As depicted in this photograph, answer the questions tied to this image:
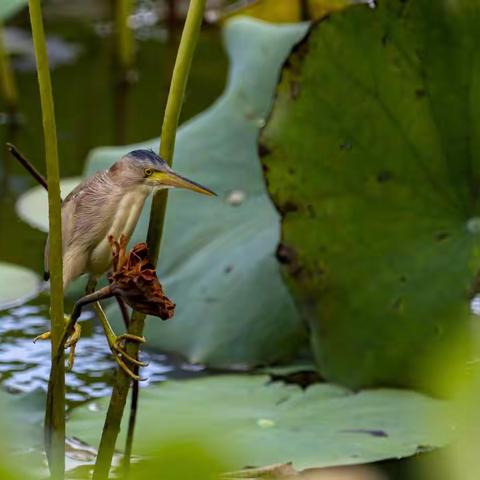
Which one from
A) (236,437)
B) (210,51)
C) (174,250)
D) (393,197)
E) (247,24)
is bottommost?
(236,437)

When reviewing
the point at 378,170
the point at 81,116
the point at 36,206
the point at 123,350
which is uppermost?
the point at 81,116

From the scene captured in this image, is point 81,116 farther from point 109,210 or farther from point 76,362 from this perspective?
point 109,210

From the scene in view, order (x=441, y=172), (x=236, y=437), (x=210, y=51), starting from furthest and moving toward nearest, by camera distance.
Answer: (x=210, y=51)
(x=441, y=172)
(x=236, y=437)

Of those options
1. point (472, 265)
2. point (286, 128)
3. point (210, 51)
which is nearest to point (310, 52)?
point (286, 128)

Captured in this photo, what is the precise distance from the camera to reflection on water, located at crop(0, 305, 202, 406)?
2080 millimetres

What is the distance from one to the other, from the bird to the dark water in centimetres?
70

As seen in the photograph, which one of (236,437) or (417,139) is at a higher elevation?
(417,139)

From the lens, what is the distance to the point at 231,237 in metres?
2.28

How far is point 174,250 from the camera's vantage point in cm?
233

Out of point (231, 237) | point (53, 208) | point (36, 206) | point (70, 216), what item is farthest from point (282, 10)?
point (53, 208)

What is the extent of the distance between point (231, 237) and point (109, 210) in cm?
97

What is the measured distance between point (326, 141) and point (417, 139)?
13 centimetres

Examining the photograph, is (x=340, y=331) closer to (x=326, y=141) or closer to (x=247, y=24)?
(x=326, y=141)

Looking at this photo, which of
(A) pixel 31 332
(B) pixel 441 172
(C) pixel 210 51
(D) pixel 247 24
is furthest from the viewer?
(C) pixel 210 51
